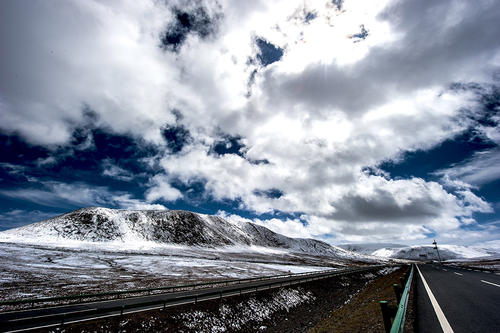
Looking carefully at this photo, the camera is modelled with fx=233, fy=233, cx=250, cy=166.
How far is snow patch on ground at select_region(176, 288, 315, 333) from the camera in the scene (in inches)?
712

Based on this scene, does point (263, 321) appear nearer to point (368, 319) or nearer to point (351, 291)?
point (368, 319)

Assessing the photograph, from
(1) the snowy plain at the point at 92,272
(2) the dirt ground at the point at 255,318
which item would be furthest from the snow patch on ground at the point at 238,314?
(1) the snowy plain at the point at 92,272

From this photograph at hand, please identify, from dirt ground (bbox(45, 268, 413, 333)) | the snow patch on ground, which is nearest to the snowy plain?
dirt ground (bbox(45, 268, 413, 333))

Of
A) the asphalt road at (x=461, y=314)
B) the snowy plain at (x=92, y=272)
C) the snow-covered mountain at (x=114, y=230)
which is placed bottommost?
the snowy plain at (x=92, y=272)

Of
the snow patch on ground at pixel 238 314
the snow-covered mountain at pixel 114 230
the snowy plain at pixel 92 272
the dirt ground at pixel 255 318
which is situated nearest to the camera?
the dirt ground at pixel 255 318

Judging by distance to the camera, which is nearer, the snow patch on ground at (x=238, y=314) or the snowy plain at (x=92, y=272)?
the snow patch on ground at (x=238, y=314)

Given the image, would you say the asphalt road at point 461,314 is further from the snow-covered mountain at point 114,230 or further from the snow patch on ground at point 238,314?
the snow-covered mountain at point 114,230

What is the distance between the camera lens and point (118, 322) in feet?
50.4

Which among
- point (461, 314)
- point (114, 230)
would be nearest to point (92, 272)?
point (461, 314)

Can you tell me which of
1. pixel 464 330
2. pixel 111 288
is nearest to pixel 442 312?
pixel 464 330

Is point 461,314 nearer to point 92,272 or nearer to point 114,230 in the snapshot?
point 92,272

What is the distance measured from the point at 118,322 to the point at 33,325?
4610 millimetres

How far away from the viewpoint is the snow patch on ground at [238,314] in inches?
712

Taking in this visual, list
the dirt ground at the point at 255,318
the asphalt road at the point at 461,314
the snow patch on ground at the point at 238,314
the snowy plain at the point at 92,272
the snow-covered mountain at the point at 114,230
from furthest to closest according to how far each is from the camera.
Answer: the snow-covered mountain at the point at 114,230 < the snowy plain at the point at 92,272 < the snow patch on ground at the point at 238,314 < the dirt ground at the point at 255,318 < the asphalt road at the point at 461,314
